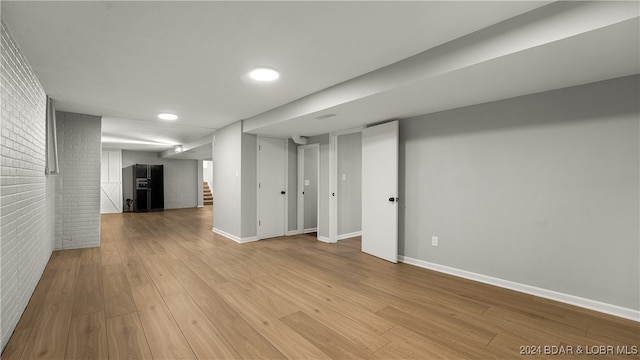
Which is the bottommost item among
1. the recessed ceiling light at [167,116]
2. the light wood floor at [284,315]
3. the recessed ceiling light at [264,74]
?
the light wood floor at [284,315]

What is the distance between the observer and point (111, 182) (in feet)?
31.3

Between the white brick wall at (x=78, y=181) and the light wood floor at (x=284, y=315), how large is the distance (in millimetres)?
963

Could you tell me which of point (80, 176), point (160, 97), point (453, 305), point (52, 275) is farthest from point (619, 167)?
point (80, 176)

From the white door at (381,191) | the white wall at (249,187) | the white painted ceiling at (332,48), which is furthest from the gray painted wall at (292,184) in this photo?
the white painted ceiling at (332,48)

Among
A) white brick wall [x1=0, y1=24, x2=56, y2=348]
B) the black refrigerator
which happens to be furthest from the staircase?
white brick wall [x1=0, y1=24, x2=56, y2=348]

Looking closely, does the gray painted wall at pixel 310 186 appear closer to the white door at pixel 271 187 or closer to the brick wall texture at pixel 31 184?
the white door at pixel 271 187

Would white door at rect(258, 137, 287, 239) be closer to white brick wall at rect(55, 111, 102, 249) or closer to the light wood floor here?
the light wood floor

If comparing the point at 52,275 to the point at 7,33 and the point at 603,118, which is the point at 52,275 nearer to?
the point at 7,33

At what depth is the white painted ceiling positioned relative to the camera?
1.70 m

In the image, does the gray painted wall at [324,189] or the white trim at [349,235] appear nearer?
the gray painted wall at [324,189]

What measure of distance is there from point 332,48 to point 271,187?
368 cm

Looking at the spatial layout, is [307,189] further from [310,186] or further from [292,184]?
[292,184]

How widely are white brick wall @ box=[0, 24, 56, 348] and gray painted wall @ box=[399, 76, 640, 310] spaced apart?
13.0 ft

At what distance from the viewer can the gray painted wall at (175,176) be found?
34.4ft
